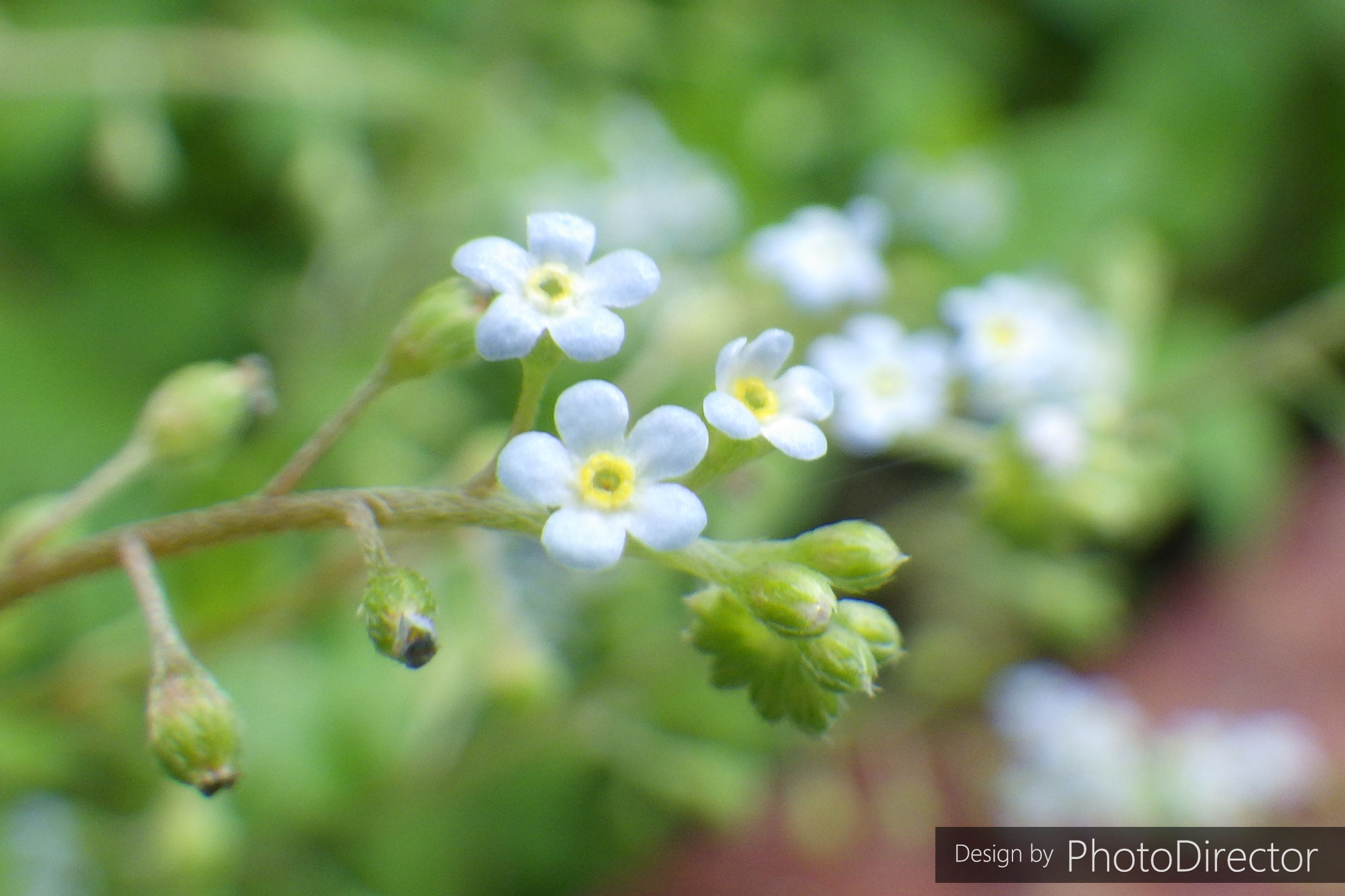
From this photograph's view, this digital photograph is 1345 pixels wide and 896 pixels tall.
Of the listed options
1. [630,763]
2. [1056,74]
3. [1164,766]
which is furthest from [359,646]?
[1056,74]

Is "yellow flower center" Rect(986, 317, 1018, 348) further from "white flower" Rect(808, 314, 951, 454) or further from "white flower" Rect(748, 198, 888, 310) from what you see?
"white flower" Rect(748, 198, 888, 310)

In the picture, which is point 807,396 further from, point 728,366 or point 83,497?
point 83,497

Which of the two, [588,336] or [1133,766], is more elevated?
[1133,766]

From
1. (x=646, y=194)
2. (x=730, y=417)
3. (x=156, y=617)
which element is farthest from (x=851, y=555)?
(x=646, y=194)

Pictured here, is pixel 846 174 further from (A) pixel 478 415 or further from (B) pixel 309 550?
(B) pixel 309 550

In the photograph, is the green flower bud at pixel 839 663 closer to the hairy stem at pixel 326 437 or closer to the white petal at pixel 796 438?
the white petal at pixel 796 438

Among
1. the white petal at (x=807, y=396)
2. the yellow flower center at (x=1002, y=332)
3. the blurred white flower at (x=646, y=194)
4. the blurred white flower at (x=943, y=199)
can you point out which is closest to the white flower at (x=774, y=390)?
the white petal at (x=807, y=396)
